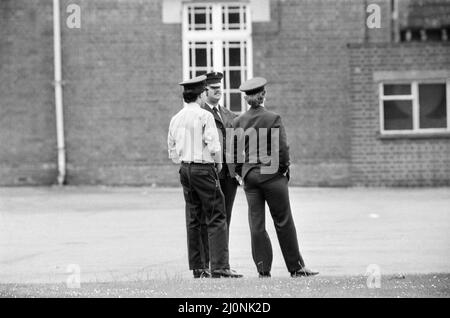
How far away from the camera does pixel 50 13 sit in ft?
79.5

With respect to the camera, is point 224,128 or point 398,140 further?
point 398,140

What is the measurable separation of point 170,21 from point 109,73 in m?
1.73

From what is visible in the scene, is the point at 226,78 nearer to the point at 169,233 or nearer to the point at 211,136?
the point at 169,233

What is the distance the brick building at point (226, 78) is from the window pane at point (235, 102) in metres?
0.03

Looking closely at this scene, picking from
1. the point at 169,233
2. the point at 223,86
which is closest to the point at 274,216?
the point at 169,233

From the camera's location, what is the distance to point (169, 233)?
1639cm

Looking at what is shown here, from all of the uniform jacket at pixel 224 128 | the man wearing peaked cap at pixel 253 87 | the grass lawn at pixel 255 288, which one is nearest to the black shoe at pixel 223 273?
the grass lawn at pixel 255 288

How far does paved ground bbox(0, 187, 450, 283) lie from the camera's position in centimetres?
1277

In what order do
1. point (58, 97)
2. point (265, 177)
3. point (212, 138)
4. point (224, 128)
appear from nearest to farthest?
point (212, 138), point (265, 177), point (224, 128), point (58, 97)

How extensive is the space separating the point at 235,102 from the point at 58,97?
12.5 feet

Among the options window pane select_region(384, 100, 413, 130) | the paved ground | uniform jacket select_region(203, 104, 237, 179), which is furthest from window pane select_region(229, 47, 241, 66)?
uniform jacket select_region(203, 104, 237, 179)

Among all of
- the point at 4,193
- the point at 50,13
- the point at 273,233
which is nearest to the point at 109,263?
the point at 273,233

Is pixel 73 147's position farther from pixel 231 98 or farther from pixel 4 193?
pixel 231 98

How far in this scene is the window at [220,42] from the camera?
24172mm
